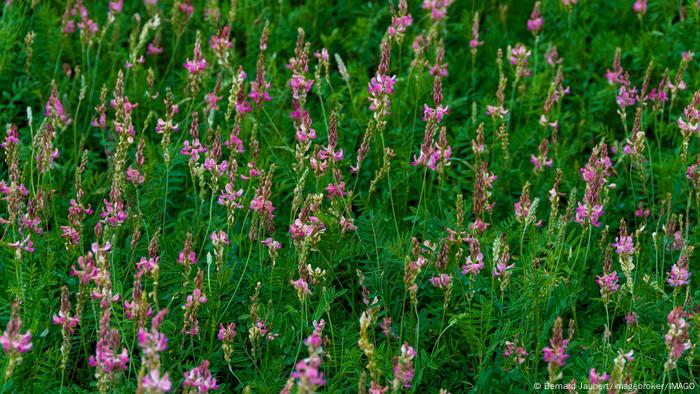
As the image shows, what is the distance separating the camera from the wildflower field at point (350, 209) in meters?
2.95

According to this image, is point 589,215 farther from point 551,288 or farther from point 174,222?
point 174,222

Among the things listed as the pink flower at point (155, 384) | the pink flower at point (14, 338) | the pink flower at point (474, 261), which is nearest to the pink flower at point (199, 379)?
the pink flower at point (155, 384)

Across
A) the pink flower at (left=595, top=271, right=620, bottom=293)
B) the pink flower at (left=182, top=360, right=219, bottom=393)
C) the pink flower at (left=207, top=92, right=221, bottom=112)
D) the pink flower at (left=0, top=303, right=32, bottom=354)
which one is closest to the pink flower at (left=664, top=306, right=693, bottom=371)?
the pink flower at (left=595, top=271, right=620, bottom=293)

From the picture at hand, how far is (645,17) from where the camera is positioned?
512cm

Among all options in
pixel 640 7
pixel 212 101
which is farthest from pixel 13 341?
pixel 640 7

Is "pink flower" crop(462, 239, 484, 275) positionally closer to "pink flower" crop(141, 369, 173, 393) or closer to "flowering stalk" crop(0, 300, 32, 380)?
"pink flower" crop(141, 369, 173, 393)

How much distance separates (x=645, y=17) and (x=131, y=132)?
3.08 meters

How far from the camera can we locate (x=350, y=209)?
3.66 meters

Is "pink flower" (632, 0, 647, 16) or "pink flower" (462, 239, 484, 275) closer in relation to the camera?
"pink flower" (462, 239, 484, 275)

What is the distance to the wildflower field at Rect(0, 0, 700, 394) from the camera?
2.95m

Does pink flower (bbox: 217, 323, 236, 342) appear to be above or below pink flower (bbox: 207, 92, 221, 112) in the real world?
below

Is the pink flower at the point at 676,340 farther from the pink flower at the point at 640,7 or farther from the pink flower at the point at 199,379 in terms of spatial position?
the pink flower at the point at 640,7

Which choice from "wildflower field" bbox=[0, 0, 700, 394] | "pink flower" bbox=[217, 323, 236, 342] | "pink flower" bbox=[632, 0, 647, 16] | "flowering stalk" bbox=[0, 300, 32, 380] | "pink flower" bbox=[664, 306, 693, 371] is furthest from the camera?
"pink flower" bbox=[632, 0, 647, 16]

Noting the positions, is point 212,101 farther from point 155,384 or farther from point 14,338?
point 155,384
